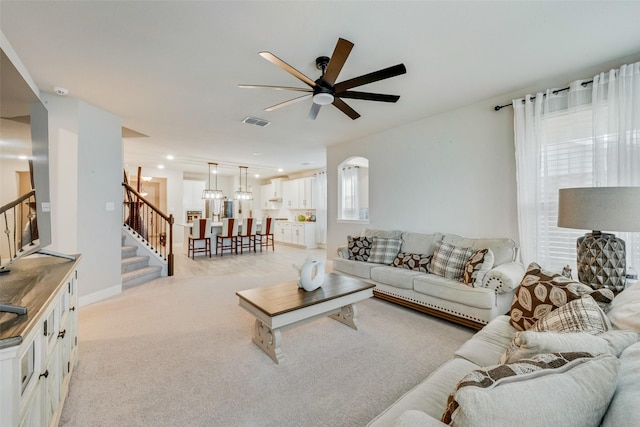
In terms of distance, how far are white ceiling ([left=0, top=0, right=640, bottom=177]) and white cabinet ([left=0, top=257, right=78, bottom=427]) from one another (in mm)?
1785

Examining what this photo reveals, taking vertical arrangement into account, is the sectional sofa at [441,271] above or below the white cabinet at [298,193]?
below

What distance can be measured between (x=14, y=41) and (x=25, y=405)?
2721mm

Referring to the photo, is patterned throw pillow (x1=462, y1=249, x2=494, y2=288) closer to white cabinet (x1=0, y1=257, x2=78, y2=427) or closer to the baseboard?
white cabinet (x1=0, y1=257, x2=78, y2=427)

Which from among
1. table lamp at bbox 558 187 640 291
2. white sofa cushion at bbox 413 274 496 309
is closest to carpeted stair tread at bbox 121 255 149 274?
white sofa cushion at bbox 413 274 496 309

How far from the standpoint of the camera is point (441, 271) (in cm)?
309

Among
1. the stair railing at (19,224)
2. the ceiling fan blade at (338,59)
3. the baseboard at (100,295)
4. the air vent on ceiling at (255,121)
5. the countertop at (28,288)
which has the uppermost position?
the air vent on ceiling at (255,121)

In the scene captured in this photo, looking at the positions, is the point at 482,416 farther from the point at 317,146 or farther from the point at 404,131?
the point at 317,146

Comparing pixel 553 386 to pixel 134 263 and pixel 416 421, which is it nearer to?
pixel 416 421

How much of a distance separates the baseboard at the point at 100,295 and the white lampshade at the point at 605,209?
17.1 ft

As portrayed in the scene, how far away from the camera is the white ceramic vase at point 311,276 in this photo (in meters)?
2.50

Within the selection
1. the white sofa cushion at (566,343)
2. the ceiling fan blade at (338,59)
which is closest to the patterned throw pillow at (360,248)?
the ceiling fan blade at (338,59)

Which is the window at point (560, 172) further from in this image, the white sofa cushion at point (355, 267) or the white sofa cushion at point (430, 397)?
the white sofa cushion at point (430, 397)

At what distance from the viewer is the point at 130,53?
7.54 ft

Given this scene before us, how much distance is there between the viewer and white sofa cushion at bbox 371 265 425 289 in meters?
3.17
